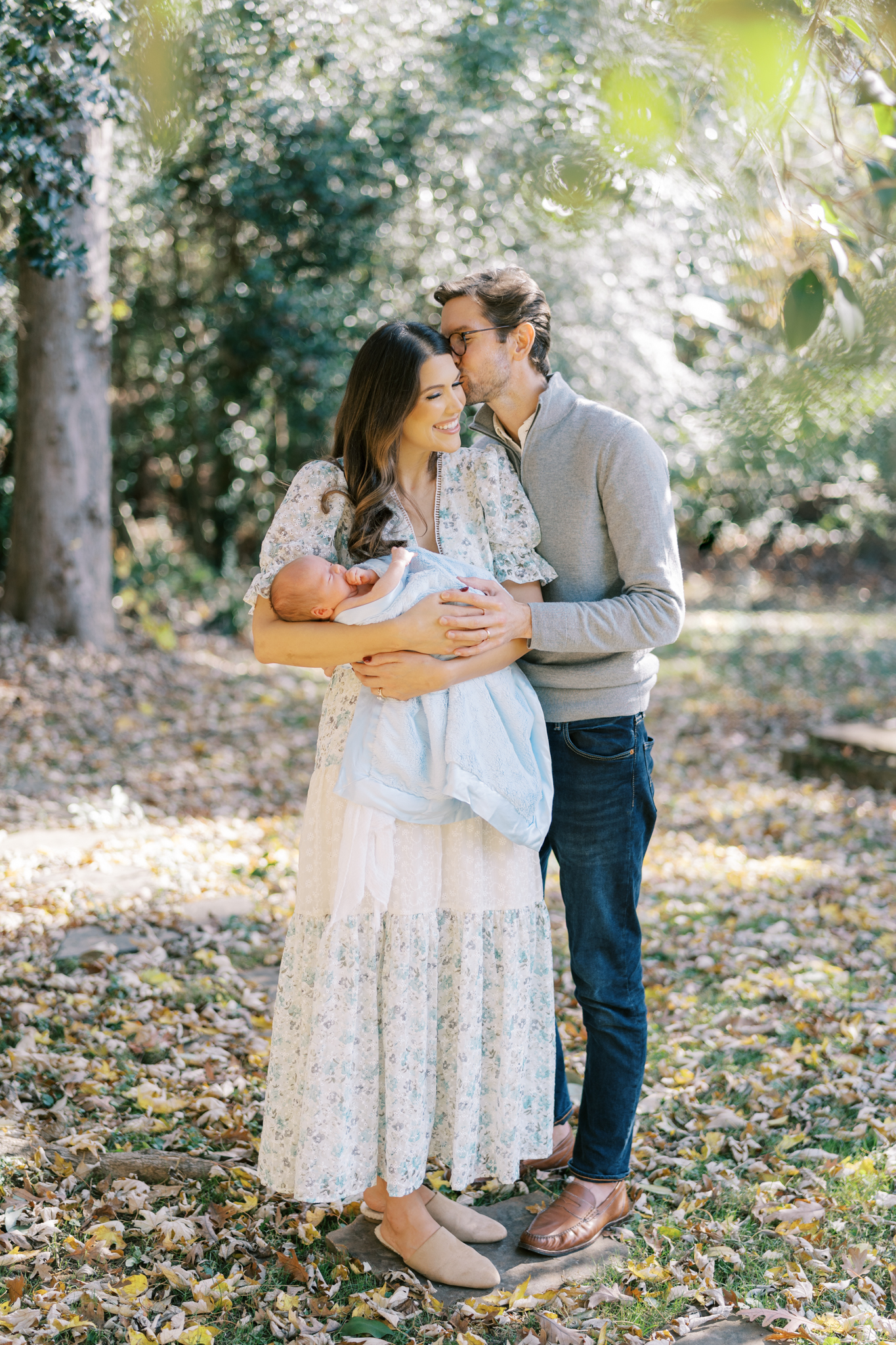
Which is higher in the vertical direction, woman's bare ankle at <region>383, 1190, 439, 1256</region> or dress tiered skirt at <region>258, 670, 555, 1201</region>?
dress tiered skirt at <region>258, 670, 555, 1201</region>

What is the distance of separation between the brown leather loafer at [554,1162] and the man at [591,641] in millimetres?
248

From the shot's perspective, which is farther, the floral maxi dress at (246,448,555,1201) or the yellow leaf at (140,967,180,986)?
the yellow leaf at (140,967,180,986)

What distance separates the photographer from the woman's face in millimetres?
2352

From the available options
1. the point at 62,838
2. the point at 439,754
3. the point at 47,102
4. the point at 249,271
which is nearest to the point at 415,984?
the point at 439,754

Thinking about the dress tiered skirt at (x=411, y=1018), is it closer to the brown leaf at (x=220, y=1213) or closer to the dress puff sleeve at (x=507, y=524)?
the brown leaf at (x=220, y=1213)

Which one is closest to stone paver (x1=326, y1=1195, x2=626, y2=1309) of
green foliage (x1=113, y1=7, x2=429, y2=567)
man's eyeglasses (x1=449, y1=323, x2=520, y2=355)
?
man's eyeglasses (x1=449, y1=323, x2=520, y2=355)

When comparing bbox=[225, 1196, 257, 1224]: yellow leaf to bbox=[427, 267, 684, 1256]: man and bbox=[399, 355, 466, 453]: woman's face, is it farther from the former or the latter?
bbox=[399, 355, 466, 453]: woman's face

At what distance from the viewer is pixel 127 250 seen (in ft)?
31.0

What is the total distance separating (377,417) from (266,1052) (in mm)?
2020

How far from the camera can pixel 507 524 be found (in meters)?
2.48

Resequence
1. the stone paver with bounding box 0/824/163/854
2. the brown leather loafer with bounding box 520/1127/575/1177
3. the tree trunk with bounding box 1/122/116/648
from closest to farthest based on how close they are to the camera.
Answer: the brown leather loafer with bounding box 520/1127/575/1177 < the stone paver with bounding box 0/824/163/854 < the tree trunk with bounding box 1/122/116/648

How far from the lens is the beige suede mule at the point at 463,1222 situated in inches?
101

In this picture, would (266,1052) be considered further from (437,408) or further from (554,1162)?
(437,408)

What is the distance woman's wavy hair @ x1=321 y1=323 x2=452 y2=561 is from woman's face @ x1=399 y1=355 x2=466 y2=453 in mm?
15
